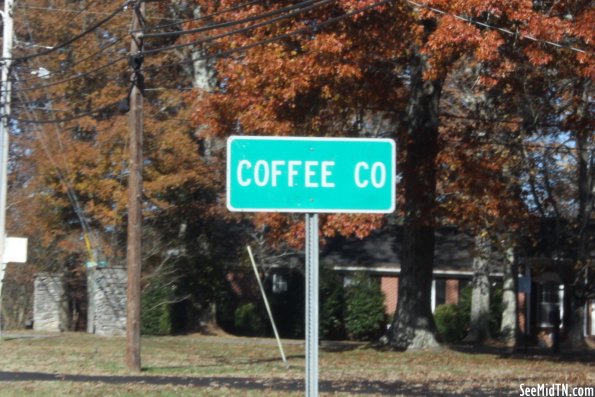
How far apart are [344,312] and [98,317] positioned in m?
9.33

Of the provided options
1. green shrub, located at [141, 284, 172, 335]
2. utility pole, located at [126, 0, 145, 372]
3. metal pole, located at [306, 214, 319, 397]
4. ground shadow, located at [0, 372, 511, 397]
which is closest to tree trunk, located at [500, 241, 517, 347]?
green shrub, located at [141, 284, 172, 335]

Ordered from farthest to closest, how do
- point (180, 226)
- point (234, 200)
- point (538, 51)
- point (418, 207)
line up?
point (180, 226), point (418, 207), point (538, 51), point (234, 200)

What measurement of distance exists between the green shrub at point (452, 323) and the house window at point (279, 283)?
20.1 ft

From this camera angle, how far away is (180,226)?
34.4 metres

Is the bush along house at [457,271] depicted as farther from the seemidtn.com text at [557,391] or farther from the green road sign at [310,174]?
the green road sign at [310,174]

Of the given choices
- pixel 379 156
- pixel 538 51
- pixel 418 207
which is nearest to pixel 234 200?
pixel 379 156

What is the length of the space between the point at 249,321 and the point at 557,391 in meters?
22.8

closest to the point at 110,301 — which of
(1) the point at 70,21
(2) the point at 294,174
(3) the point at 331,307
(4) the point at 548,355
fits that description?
(3) the point at 331,307

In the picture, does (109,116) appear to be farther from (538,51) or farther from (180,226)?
(538,51)

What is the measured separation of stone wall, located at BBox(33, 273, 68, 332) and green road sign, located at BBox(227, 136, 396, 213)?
29478 millimetres

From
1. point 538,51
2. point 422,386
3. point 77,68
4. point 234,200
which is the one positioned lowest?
point 422,386

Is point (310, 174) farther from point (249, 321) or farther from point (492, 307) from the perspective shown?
point (492, 307)

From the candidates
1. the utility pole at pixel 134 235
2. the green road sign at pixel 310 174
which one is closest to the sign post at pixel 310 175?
the green road sign at pixel 310 174

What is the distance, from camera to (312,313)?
6.13m
